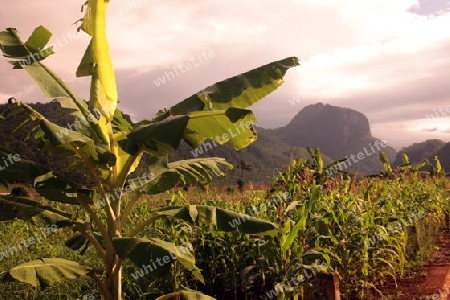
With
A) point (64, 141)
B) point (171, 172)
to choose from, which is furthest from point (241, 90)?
point (64, 141)

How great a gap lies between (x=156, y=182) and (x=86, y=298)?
2.20 m

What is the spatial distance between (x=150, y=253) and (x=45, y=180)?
1.06 meters

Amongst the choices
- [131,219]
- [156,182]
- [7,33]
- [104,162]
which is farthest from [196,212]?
[131,219]

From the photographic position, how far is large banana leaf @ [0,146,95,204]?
121 inches

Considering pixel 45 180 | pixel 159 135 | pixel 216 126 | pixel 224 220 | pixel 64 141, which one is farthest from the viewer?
pixel 216 126

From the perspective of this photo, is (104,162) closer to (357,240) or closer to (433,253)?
(357,240)

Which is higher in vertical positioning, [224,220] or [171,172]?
[171,172]

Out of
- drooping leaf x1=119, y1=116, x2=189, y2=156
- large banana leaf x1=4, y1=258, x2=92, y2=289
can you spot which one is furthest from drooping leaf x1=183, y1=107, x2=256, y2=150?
large banana leaf x1=4, y1=258, x2=92, y2=289

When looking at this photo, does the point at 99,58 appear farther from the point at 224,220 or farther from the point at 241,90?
the point at 224,220

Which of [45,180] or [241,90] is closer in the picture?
[45,180]

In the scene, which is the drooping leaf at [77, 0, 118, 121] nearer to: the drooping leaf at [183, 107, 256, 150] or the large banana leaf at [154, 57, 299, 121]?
the large banana leaf at [154, 57, 299, 121]

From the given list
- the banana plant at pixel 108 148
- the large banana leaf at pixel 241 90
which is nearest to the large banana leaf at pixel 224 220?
the banana plant at pixel 108 148

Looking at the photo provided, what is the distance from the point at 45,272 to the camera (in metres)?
2.90

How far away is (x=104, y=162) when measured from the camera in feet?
9.83
